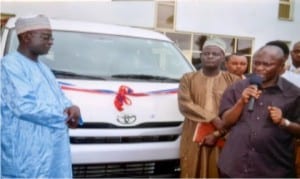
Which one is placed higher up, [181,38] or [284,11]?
[284,11]

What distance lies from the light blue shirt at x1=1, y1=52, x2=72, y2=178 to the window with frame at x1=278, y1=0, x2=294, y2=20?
1313 cm

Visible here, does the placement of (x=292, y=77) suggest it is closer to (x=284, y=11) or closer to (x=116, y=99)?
(x=116, y=99)

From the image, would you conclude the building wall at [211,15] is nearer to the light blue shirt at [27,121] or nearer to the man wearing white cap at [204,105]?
the man wearing white cap at [204,105]

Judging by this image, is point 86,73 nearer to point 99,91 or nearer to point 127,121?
point 99,91

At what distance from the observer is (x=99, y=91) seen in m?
4.11

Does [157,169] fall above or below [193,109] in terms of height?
below

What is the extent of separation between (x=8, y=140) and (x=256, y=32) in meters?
13.3

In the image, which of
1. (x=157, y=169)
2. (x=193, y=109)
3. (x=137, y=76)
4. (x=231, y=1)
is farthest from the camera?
(x=231, y=1)

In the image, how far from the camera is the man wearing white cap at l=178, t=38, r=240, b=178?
12.9 feet

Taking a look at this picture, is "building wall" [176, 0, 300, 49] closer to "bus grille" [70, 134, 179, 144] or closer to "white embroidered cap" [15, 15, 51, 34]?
"bus grille" [70, 134, 179, 144]

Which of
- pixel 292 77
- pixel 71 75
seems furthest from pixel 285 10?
pixel 71 75

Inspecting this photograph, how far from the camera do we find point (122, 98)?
13.4ft

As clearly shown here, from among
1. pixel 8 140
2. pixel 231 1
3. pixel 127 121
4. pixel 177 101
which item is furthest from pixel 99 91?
pixel 231 1

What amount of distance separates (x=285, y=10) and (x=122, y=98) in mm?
12602
